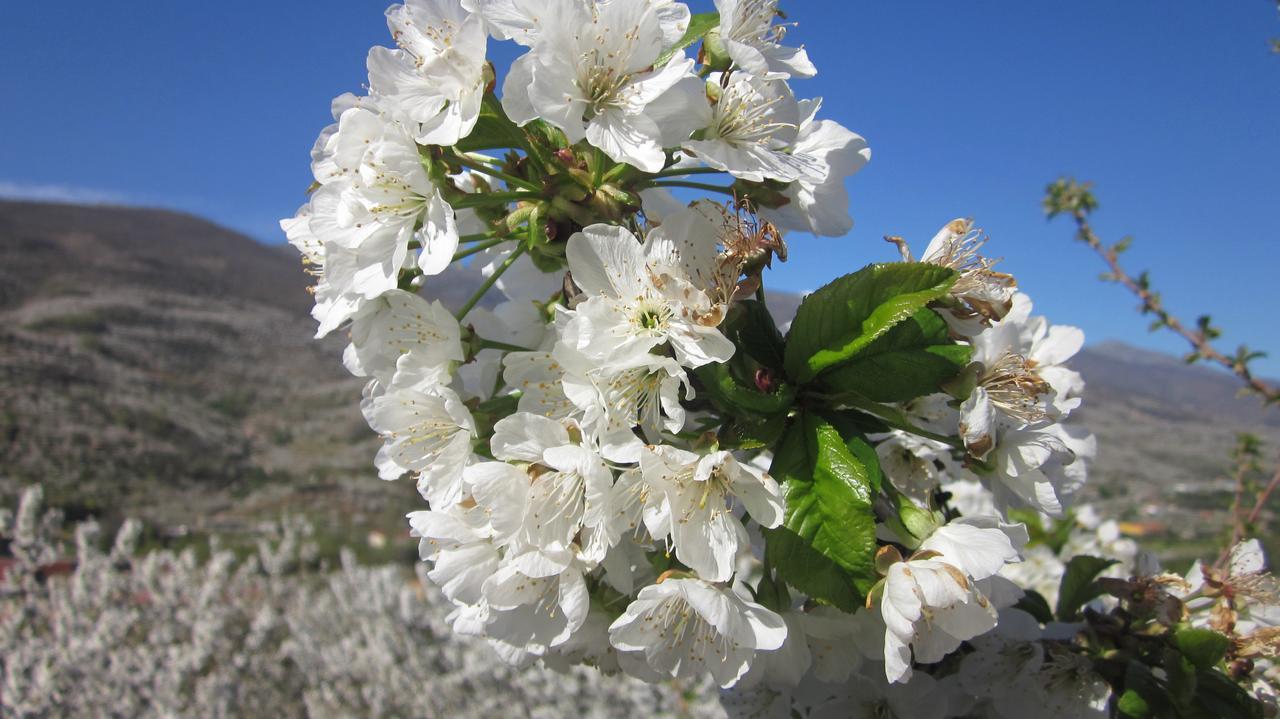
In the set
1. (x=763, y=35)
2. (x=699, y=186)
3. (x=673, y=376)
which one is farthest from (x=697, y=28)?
(x=673, y=376)

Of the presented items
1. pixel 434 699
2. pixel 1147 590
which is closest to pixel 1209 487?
pixel 434 699

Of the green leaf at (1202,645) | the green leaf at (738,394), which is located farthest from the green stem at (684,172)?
the green leaf at (1202,645)

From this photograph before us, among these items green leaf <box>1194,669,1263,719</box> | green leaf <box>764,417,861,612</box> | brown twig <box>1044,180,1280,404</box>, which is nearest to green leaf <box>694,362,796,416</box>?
green leaf <box>764,417,861,612</box>

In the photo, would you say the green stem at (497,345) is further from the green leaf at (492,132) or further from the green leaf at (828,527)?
the green leaf at (828,527)

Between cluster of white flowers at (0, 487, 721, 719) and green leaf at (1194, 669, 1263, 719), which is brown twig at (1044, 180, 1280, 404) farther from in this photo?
cluster of white flowers at (0, 487, 721, 719)

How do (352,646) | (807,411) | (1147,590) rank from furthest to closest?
1. (352,646)
2. (1147,590)
3. (807,411)

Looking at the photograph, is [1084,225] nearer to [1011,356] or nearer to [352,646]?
[1011,356]

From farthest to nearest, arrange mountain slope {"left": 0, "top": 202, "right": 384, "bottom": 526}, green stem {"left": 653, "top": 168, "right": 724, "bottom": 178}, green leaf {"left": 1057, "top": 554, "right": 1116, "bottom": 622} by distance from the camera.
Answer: mountain slope {"left": 0, "top": 202, "right": 384, "bottom": 526}, green leaf {"left": 1057, "top": 554, "right": 1116, "bottom": 622}, green stem {"left": 653, "top": 168, "right": 724, "bottom": 178}
